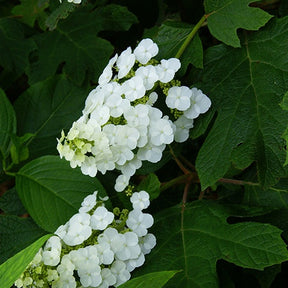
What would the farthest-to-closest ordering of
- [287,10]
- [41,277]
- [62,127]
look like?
[62,127] < [287,10] < [41,277]

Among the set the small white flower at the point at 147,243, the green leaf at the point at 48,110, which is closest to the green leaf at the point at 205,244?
Answer: the small white flower at the point at 147,243

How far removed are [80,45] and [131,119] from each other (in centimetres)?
80

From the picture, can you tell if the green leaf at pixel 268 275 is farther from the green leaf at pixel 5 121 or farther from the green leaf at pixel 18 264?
the green leaf at pixel 5 121

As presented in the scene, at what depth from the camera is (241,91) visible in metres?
1.68

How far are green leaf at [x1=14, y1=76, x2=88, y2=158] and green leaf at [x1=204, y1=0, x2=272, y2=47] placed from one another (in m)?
0.69

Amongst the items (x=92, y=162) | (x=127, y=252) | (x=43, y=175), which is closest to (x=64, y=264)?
(x=127, y=252)

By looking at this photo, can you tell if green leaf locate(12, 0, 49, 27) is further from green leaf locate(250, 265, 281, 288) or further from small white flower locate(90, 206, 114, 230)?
green leaf locate(250, 265, 281, 288)

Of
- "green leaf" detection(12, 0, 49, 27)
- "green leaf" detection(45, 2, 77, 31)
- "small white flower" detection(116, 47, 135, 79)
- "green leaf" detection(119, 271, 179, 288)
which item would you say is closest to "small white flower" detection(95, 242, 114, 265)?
"green leaf" detection(119, 271, 179, 288)

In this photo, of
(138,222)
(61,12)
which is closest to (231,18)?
(61,12)

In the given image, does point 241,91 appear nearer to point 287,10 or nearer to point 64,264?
point 287,10

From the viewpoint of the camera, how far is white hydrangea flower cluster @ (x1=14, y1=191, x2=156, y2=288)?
5.00ft

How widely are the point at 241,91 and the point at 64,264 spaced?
28.2 inches

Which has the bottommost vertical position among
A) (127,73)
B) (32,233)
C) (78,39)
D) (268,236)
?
(32,233)

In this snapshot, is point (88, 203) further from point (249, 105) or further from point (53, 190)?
point (249, 105)
